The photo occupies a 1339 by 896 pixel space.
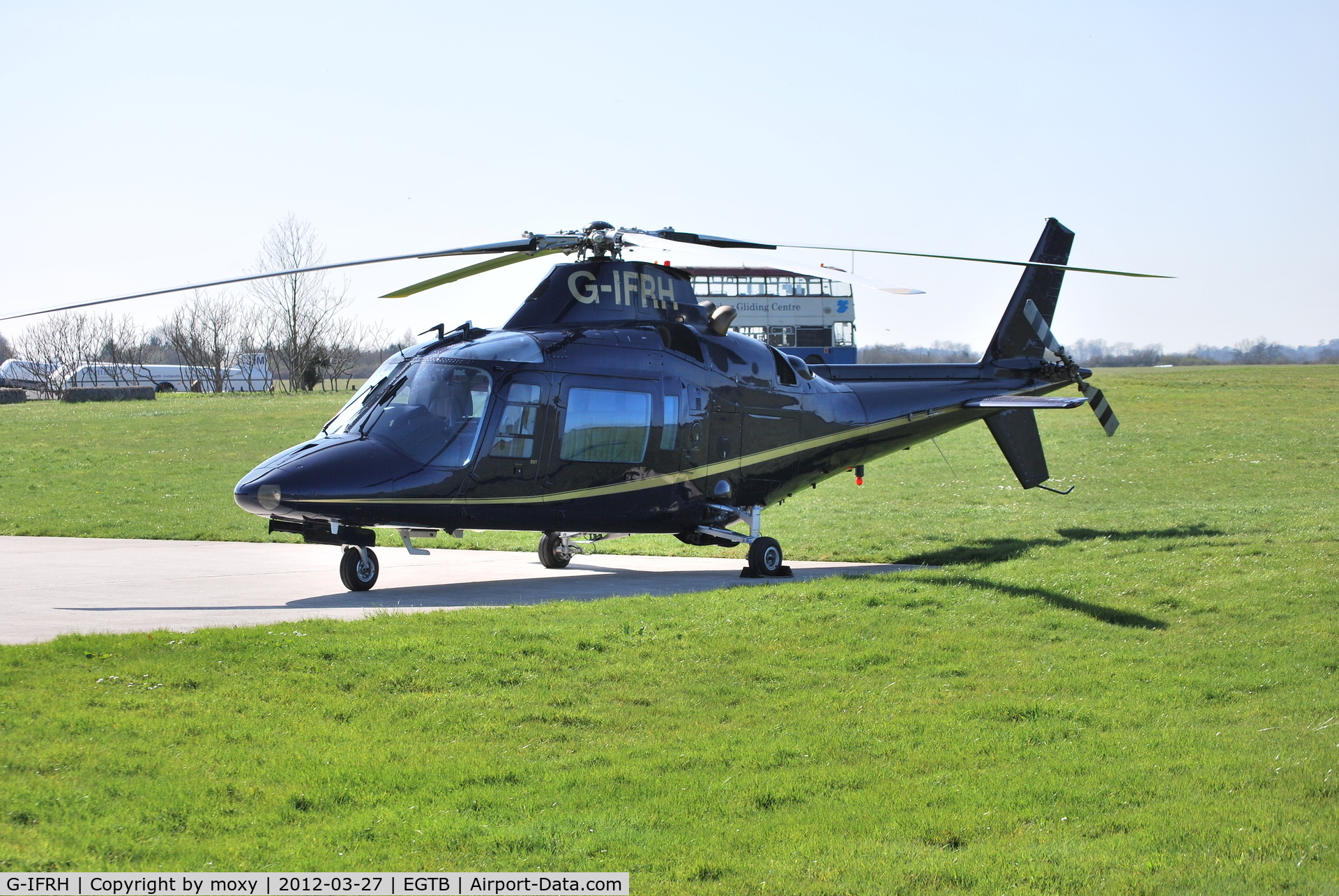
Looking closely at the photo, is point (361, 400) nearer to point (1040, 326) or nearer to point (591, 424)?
point (591, 424)

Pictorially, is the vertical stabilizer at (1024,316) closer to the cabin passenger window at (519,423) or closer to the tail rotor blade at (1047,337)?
the tail rotor blade at (1047,337)

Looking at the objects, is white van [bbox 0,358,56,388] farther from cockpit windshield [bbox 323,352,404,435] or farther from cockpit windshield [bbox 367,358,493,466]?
cockpit windshield [bbox 367,358,493,466]

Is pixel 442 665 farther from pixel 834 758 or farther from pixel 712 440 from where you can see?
pixel 712 440

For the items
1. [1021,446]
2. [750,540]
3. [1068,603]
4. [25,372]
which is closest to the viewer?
[1068,603]

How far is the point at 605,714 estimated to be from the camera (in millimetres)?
7621

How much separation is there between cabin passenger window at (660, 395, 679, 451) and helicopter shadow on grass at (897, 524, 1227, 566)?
4.13 metres

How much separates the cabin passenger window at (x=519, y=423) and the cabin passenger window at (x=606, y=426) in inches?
18.1

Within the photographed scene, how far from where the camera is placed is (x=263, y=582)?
554 inches

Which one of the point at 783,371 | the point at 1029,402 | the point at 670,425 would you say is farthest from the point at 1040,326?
the point at 670,425

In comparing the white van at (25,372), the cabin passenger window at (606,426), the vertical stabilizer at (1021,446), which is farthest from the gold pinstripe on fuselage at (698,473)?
the white van at (25,372)

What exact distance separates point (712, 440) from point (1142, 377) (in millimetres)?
70792

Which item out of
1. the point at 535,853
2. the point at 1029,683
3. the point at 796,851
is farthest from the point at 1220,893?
the point at 1029,683

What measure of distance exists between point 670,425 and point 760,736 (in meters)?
7.98

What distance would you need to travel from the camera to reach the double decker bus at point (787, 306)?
169 feet
